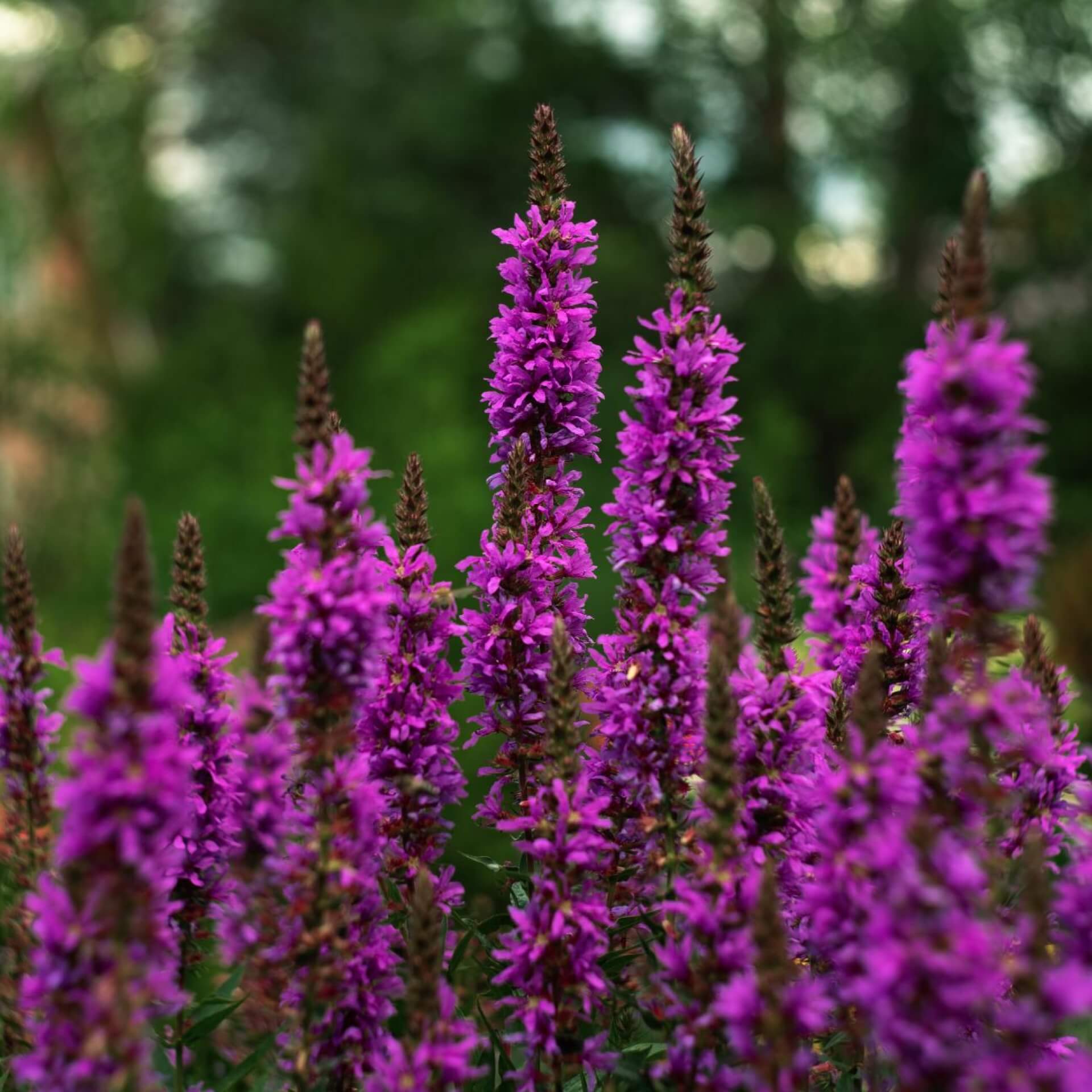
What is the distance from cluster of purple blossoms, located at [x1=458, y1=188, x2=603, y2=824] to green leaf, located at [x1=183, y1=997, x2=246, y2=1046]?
0.89m

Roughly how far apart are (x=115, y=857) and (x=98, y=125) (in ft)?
78.0

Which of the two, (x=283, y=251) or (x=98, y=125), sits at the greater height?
(x=98, y=125)

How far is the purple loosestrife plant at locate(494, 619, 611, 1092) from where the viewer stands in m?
2.95

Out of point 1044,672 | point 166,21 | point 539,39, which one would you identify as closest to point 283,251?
point 539,39

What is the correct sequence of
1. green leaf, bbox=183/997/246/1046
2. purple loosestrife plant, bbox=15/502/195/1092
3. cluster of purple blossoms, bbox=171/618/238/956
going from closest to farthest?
1. purple loosestrife plant, bbox=15/502/195/1092
2. cluster of purple blossoms, bbox=171/618/238/956
3. green leaf, bbox=183/997/246/1046

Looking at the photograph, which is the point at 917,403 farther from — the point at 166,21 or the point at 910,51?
the point at 166,21

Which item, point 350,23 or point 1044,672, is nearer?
point 1044,672

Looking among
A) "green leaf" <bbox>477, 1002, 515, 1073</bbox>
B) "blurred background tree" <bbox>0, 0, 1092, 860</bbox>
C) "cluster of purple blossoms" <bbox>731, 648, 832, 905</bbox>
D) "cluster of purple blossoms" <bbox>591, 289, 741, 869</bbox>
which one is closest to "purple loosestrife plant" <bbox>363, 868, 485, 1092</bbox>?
"green leaf" <bbox>477, 1002, 515, 1073</bbox>

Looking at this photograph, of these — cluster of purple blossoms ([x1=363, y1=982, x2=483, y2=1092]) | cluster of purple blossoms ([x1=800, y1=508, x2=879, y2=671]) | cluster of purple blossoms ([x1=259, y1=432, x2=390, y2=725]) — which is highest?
cluster of purple blossoms ([x1=800, y1=508, x2=879, y2=671])

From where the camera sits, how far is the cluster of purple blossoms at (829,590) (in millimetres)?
3914

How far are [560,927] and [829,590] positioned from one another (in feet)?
5.74

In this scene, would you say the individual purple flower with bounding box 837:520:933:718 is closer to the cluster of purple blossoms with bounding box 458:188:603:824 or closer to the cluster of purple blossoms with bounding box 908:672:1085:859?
the cluster of purple blossoms with bounding box 908:672:1085:859

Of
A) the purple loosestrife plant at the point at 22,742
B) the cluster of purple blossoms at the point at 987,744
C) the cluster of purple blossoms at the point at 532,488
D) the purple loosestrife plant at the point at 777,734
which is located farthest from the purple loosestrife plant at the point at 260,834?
the cluster of purple blossoms at the point at 987,744

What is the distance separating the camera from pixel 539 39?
67.0ft
